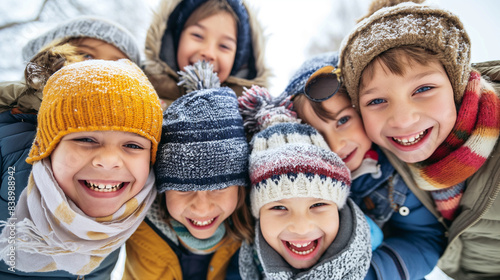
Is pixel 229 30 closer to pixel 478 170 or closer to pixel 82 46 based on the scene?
pixel 82 46

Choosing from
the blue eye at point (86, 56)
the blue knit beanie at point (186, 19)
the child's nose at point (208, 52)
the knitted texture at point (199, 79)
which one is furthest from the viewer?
the blue knit beanie at point (186, 19)

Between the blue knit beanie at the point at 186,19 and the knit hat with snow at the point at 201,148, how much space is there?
866 mm

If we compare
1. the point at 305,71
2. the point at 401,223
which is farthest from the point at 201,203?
the point at 401,223

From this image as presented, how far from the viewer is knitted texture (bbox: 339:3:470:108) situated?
113cm

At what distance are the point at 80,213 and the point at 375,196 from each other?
1358mm

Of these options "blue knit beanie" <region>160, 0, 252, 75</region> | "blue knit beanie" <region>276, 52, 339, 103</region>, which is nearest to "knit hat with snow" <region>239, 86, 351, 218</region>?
"blue knit beanie" <region>276, 52, 339, 103</region>

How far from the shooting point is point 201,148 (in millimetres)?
1176

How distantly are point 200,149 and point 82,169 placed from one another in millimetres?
427

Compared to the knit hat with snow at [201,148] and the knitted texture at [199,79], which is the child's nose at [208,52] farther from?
the knit hat with snow at [201,148]

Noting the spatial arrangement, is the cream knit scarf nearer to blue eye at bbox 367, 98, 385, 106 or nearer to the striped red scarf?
blue eye at bbox 367, 98, 385, 106

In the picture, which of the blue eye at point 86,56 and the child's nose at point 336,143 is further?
the blue eye at point 86,56

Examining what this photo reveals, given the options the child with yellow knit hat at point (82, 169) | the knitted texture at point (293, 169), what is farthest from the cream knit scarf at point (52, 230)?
the knitted texture at point (293, 169)

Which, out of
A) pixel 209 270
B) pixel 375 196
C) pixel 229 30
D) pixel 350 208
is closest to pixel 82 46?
pixel 229 30

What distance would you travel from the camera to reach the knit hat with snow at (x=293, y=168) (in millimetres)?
1161
